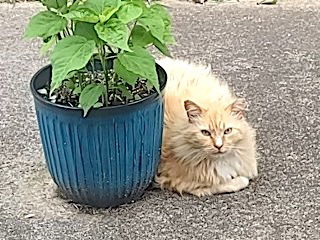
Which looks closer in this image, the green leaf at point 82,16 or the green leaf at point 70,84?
the green leaf at point 82,16

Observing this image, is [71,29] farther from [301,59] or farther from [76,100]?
[301,59]

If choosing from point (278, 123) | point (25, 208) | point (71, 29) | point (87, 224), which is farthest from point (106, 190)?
point (278, 123)

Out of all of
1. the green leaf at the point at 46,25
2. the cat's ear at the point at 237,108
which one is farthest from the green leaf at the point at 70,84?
the cat's ear at the point at 237,108

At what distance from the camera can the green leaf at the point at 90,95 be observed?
2048 mm

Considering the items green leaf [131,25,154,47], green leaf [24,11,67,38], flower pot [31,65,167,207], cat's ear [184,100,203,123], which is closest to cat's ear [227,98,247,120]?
cat's ear [184,100,203,123]

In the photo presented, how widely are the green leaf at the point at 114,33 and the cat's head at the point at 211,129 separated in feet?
1.45

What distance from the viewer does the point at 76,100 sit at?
2191 mm

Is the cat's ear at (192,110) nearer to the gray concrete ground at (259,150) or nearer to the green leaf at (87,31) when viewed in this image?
the gray concrete ground at (259,150)

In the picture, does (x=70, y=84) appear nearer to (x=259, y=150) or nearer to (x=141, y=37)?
(x=141, y=37)

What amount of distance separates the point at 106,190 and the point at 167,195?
254 millimetres

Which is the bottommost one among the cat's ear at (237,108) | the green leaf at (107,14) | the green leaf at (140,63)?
the cat's ear at (237,108)

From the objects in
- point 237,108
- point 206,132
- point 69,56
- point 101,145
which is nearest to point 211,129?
point 206,132

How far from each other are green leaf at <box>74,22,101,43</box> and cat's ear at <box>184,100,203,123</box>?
0.42m

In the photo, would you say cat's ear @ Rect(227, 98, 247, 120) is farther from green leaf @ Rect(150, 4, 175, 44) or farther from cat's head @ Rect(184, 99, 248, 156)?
green leaf @ Rect(150, 4, 175, 44)
